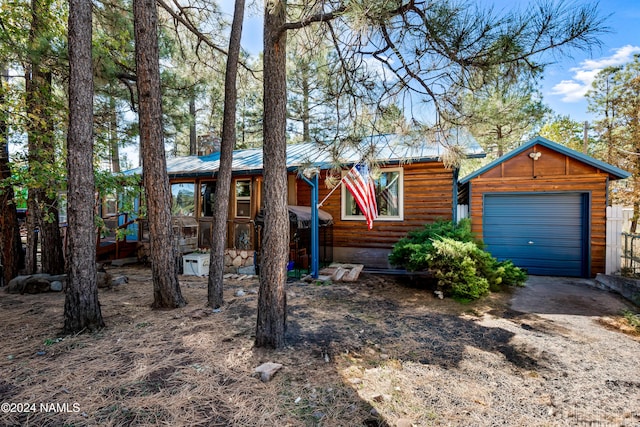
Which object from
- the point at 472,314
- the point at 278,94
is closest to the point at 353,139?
the point at 278,94

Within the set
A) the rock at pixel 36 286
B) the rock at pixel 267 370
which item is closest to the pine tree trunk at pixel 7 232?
the rock at pixel 36 286

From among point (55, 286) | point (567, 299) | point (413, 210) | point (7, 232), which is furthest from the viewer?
point (413, 210)

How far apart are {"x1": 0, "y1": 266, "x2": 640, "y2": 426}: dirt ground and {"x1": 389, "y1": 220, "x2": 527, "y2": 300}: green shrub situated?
67cm

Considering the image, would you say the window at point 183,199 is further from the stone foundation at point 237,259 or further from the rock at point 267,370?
the rock at point 267,370

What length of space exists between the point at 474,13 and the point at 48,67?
727cm

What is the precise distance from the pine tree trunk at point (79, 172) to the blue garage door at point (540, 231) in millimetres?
8648

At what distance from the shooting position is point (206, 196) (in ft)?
30.9

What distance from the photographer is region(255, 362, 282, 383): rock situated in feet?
9.25

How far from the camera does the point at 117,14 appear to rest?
21.5 feet

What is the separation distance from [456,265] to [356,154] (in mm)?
2787

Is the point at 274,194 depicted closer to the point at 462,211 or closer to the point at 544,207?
the point at 462,211

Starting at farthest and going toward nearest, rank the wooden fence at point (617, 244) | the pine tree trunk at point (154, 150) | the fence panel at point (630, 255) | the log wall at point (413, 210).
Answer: the log wall at point (413, 210) < the wooden fence at point (617, 244) < the fence panel at point (630, 255) < the pine tree trunk at point (154, 150)

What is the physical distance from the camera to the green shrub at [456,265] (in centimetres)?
558

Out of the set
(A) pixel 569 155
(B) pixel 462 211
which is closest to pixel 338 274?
(B) pixel 462 211
